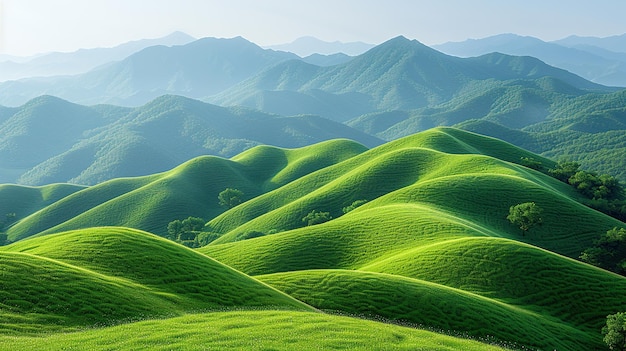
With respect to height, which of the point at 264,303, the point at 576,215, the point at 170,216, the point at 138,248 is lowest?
the point at 170,216

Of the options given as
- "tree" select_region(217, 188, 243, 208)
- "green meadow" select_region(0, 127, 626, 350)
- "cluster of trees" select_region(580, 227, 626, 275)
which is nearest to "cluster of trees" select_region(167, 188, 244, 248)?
"tree" select_region(217, 188, 243, 208)

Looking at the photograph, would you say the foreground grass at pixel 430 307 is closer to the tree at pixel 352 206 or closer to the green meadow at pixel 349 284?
the green meadow at pixel 349 284

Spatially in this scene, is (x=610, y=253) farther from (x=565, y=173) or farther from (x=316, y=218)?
(x=565, y=173)

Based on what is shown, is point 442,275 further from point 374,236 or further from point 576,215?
point 576,215

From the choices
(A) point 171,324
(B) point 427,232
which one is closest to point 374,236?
(B) point 427,232

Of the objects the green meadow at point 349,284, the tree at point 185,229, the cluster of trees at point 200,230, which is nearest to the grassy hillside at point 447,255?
the green meadow at point 349,284
